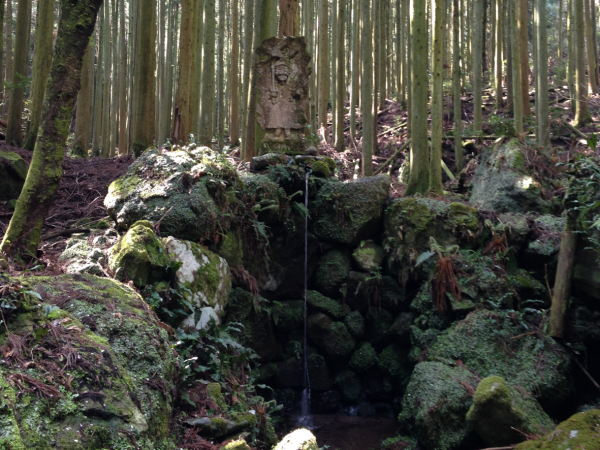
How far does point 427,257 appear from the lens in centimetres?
641

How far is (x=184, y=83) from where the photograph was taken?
7.82 m

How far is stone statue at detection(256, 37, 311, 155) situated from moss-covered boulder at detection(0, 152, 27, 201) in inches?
147

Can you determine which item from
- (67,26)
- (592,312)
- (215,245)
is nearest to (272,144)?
(215,245)

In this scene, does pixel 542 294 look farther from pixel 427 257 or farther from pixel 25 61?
pixel 25 61

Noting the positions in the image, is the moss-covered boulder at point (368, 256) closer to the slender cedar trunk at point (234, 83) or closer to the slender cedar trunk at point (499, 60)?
the slender cedar trunk at point (234, 83)

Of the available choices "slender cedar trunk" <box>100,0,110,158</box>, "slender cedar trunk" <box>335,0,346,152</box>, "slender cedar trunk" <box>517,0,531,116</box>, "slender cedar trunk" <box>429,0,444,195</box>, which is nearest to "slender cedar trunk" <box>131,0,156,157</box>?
"slender cedar trunk" <box>429,0,444,195</box>

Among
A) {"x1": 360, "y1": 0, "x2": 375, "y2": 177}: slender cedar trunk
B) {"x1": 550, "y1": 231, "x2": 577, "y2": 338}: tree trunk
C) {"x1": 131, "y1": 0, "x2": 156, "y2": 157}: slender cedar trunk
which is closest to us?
{"x1": 550, "y1": 231, "x2": 577, "y2": 338}: tree trunk

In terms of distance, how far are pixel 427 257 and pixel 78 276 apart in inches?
179

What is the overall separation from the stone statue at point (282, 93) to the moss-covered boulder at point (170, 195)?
7.79ft

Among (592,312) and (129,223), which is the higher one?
(129,223)

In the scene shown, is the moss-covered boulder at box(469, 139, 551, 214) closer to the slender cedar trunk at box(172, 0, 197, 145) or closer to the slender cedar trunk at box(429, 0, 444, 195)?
the slender cedar trunk at box(429, 0, 444, 195)

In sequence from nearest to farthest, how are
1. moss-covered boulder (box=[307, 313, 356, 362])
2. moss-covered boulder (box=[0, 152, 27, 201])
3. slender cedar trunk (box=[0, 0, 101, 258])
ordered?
slender cedar trunk (box=[0, 0, 101, 258])
moss-covered boulder (box=[0, 152, 27, 201])
moss-covered boulder (box=[307, 313, 356, 362])

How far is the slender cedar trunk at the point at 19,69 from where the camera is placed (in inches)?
337

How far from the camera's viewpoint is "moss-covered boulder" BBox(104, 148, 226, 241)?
5.11 m
